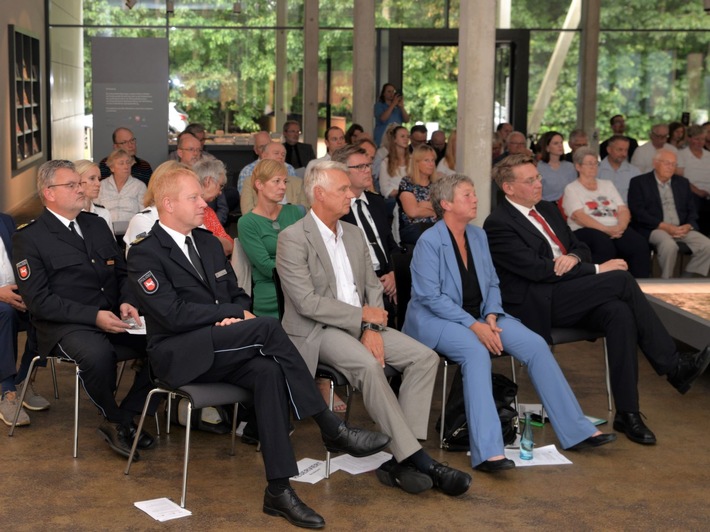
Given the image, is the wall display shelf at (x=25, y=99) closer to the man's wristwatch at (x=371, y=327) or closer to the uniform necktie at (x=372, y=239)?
the uniform necktie at (x=372, y=239)

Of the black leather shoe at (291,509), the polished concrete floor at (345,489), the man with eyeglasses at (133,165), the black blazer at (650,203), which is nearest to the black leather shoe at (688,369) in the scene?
the polished concrete floor at (345,489)

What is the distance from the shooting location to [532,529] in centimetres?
403

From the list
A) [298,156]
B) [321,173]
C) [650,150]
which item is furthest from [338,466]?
[650,150]

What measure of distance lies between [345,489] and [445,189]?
1.61 m

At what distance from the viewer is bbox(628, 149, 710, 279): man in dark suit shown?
8.36 metres

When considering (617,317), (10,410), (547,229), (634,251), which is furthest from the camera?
(634,251)

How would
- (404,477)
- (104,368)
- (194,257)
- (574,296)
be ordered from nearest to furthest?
(404,477)
(194,257)
(104,368)
(574,296)

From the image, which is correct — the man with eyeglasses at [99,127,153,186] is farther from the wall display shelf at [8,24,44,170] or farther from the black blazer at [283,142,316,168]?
the wall display shelf at [8,24,44,170]

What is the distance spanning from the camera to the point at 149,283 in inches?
171

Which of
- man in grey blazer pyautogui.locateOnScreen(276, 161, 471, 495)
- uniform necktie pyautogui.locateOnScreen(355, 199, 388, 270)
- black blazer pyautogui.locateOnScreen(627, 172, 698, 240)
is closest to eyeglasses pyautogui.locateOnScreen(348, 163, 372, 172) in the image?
uniform necktie pyautogui.locateOnScreen(355, 199, 388, 270)

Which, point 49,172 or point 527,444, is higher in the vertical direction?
point 49,172

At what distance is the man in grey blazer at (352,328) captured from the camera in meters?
4.43

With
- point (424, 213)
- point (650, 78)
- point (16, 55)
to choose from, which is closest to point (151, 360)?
point (424, 213)

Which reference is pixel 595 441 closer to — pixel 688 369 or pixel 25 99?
pixel 688 369
